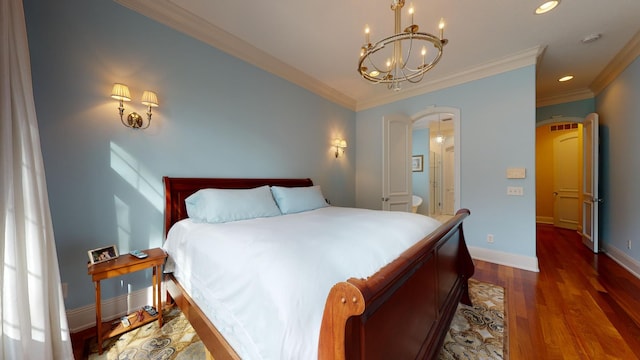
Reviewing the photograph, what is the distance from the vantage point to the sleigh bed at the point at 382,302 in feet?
2.17

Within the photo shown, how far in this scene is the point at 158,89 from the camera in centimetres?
208

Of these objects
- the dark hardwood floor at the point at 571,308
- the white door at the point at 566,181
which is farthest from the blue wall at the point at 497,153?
the white door at the point at 566,181

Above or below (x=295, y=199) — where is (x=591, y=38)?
above

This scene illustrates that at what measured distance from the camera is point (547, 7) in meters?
2.06

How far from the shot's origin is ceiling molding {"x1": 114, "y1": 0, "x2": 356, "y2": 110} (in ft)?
6.63

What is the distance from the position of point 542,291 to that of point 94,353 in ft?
12.7

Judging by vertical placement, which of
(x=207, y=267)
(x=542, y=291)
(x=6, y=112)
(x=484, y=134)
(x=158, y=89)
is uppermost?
(x=158, y=89)

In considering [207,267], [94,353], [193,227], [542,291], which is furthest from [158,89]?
[542,291]

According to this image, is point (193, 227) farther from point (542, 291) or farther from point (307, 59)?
point (542, 291)

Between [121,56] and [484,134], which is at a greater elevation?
[121,56]

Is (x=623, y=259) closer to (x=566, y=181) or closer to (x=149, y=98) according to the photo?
(x=566, y=181)

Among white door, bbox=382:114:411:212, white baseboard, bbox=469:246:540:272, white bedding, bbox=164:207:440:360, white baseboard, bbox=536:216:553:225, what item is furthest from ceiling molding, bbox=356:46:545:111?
white baseboard, bbox=536:216:553:225

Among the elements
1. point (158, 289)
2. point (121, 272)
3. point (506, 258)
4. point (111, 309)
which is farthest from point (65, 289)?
point (506, 258)

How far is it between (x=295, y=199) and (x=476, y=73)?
3154mm
